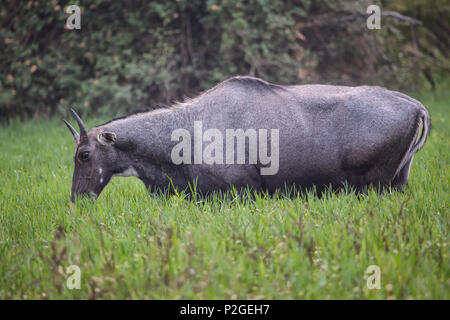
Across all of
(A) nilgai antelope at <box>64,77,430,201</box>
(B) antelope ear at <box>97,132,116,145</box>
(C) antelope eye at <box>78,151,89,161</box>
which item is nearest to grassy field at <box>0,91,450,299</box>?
(A) nilgai antelope at <box>64,77,430,201</box>

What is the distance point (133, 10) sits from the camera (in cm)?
1083

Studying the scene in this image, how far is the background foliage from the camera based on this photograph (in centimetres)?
1050

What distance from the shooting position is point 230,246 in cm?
379

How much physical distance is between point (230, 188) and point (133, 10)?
7.11 m

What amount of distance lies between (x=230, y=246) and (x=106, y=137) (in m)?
2.19

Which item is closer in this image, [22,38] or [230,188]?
[230,188]

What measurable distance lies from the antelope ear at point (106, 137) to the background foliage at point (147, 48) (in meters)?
5.32

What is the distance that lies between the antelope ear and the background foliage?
17.4 feet

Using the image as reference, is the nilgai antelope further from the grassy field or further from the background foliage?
the background foliage

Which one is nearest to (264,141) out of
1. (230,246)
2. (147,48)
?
(230,246)

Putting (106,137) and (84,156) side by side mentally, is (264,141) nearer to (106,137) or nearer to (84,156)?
(106,137)

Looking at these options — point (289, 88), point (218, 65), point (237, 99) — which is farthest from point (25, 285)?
point (218, 65)
